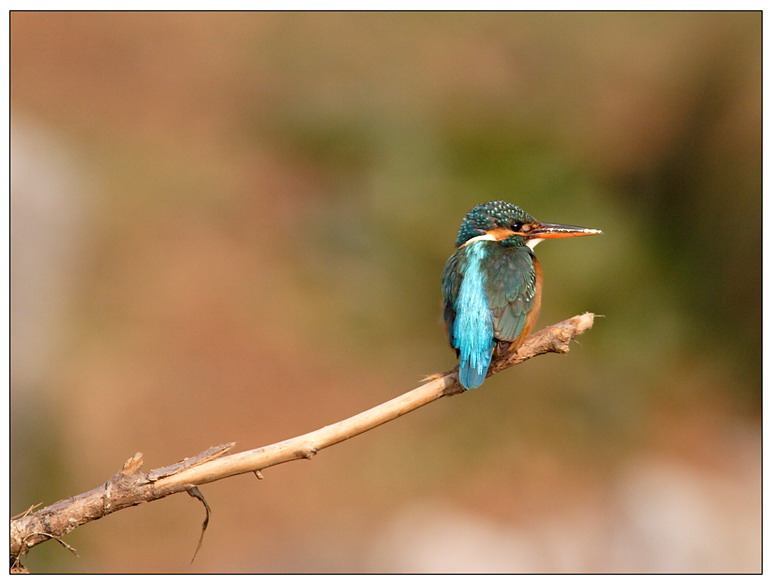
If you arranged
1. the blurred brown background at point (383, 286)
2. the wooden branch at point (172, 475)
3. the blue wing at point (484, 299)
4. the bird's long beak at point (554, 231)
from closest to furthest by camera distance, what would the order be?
the wooden branch at point (172, 475), the blue wing at point (484, 299), the bird's long beak at point (554, 231), the blurred brown background at point (383, 286)

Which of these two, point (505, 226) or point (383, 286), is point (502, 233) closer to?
point (505, 226)

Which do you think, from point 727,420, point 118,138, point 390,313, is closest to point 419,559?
point 390,313

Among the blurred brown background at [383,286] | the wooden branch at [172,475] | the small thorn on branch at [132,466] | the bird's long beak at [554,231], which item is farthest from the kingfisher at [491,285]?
the blurred brown background at [383,286]

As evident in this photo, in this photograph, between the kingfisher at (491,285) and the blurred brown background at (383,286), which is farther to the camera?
the blurred brown background at (383,286)

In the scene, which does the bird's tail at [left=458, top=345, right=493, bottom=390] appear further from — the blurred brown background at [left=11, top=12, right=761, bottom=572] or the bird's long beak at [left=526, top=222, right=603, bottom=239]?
the blurred brown background at [left=11, top=12, right=761, bottom=572]

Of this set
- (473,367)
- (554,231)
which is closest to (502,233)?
(554,231)

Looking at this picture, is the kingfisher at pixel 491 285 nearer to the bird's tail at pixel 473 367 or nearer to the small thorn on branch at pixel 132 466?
the bird's tail at pixel 473 367

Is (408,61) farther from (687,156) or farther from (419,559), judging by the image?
(419,559)

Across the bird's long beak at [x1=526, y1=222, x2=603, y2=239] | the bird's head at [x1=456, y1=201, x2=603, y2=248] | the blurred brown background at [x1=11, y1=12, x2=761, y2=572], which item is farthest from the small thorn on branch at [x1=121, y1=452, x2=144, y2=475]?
the blurred brown background at [x1=11, y1=12, x2=761, y2=572]
